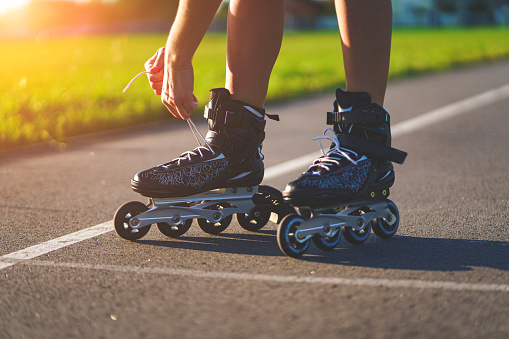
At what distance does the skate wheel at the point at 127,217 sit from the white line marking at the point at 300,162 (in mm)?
247

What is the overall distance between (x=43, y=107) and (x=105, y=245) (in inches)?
225

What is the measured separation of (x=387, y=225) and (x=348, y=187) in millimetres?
296

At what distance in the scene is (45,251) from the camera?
9.62 ft

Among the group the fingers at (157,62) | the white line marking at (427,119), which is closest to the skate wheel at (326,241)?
the fingers at (157,62)

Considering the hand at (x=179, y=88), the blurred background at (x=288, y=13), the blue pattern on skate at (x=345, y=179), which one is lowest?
the blue pattern on skate at (x=345, y=179)

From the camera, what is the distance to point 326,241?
2773 mm

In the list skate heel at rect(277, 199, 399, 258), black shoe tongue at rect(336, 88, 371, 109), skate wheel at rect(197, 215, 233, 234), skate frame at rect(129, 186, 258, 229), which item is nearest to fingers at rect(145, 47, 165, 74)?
skate frame at rect(129, 186, 258, 229)

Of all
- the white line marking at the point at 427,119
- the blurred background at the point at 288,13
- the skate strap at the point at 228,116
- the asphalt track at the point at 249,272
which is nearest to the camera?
the asphalt track at the point at 249,272

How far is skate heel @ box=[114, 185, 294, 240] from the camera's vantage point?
9.73 ft

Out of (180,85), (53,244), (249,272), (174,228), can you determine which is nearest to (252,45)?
(180,85)

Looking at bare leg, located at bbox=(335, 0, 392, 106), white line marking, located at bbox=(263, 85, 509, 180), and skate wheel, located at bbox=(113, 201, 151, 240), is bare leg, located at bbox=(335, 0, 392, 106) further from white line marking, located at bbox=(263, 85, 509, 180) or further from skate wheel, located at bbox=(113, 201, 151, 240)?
white line marking, located at bbox=(263, 85, 509, 180)

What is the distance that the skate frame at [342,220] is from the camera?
2.65 meters

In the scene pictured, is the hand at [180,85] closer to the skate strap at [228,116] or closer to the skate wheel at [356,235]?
the skate strap at [228,116]

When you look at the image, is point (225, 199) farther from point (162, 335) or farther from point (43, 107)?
point (43, 107)
